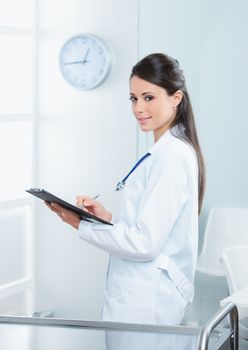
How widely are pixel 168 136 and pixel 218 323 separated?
3.10 feet

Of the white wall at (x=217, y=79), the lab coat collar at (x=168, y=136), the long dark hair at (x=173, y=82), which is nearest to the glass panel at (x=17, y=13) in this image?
the white wall at (x=217, y=79)

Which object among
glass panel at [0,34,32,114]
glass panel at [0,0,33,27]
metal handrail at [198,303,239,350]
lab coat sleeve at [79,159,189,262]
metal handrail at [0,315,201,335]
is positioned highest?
glass panel at [0,0,33,27]

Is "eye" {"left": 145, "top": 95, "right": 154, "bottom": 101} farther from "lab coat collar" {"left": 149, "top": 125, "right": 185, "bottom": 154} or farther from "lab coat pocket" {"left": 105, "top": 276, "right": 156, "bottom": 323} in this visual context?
"lab coat pocket" {"left": 105, "top": 276, "right": 156, "bottom": 323}

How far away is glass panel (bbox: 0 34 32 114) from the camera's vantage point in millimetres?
4539

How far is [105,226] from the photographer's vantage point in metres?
2.37

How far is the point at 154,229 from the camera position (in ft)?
7.64

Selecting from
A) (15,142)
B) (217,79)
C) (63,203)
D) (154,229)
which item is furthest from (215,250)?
(63,203)

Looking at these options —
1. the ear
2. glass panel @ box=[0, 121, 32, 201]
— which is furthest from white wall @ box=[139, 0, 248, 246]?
the ear

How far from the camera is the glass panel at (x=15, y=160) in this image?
180 inches

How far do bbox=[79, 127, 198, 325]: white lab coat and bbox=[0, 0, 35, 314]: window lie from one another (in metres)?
2.20

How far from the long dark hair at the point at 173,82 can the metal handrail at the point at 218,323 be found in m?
0.79

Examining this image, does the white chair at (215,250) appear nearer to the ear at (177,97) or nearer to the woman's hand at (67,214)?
the ear at (177,97)

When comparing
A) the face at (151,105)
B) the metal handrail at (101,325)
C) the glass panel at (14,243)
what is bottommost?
the glass panel at (14,243)

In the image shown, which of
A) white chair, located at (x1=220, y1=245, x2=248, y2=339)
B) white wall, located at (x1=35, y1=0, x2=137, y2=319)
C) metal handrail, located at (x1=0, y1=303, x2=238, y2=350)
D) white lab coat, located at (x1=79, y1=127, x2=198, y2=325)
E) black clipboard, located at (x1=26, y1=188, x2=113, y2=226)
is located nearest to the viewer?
metal handrail, located at (x1=0, y1=303, x2=238, y2=350)
